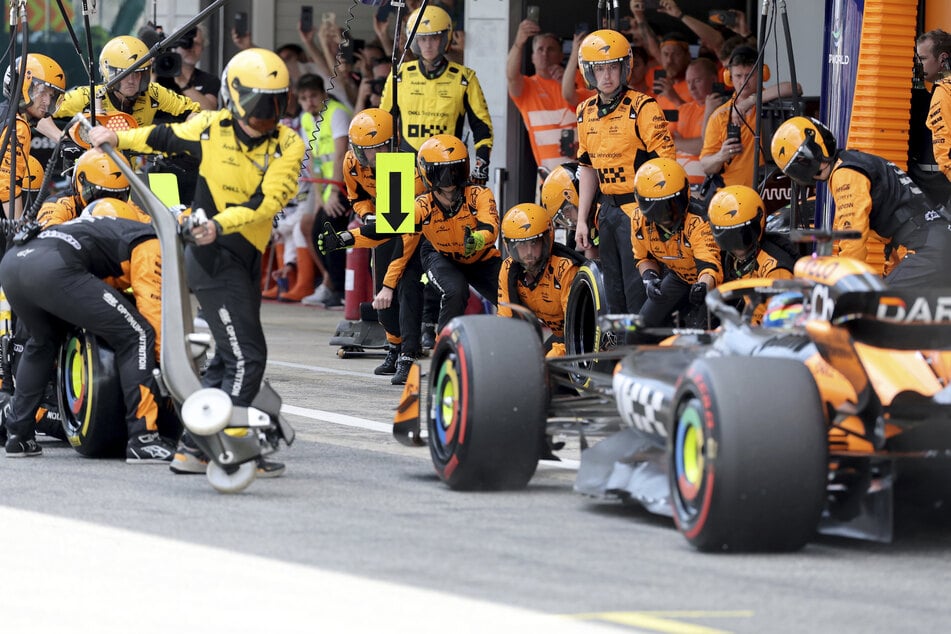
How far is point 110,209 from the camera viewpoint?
9445mm

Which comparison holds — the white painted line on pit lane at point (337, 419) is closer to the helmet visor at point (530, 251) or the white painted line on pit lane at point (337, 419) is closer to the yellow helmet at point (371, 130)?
the helmet visor at point (530, 251)

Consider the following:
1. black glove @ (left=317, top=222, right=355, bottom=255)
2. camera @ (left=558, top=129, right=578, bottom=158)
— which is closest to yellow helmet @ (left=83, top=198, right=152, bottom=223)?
black glove @ (left=317, top=222, right=355, bottom=255)

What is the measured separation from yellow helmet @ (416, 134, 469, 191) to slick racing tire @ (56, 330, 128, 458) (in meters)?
3.62

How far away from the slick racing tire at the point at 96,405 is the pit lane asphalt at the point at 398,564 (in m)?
0.37

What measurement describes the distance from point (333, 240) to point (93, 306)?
13.5ft

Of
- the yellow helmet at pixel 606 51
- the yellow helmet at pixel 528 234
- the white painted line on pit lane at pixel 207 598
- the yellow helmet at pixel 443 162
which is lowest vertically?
the white painted line on pit lane at pixel 207 598

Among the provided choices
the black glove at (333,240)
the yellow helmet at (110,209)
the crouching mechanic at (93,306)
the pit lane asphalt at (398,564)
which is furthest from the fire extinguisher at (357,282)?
the pit lane asphalt at (398,564)

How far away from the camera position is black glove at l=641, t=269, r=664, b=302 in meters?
11.0

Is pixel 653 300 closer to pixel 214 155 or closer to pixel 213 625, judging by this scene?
pixel 214 155

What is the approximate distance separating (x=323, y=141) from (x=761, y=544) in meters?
11.8

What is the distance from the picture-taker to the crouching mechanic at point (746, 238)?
33.4ft

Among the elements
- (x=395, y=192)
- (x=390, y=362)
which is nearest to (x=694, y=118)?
(x=390, y=362)

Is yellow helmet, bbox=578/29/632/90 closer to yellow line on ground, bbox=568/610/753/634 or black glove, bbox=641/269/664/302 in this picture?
black glove, bbox=641/269/664/302

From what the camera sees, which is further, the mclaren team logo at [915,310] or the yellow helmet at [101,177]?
the yellow helmet at [101,177]
